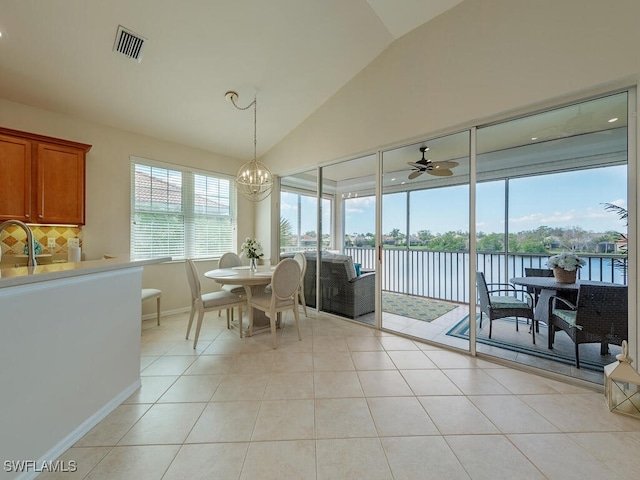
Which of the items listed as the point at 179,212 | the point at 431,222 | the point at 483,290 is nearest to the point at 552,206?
the point at 483,290

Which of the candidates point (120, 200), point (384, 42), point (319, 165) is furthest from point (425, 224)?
point (120, 200)

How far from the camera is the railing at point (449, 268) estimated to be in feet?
7.27

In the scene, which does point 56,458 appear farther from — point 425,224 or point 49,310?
point 425,224

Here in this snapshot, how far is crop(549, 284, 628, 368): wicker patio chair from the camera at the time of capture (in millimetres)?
2043

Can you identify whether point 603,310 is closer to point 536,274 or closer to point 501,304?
point 536,274

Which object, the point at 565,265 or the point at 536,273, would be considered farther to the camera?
the point at 536,273

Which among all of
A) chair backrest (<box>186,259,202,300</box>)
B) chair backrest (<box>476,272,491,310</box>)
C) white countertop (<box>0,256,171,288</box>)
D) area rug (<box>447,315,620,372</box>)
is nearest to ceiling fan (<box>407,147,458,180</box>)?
chair backrest (<box>476,272,491,310</box>)

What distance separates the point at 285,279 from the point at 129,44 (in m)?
2.81

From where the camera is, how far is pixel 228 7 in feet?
7.68

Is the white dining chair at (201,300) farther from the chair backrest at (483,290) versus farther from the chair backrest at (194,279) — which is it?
the chair backrest at (483,290)

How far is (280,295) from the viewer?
9.82ft

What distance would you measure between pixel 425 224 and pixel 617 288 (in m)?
1.98

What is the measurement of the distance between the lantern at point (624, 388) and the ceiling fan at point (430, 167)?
2.31 meters

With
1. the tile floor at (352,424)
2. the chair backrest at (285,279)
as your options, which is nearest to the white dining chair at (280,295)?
the chair backrest at (285,279)
